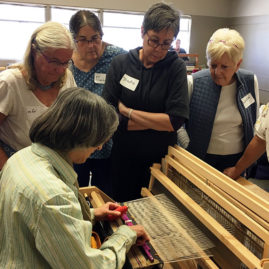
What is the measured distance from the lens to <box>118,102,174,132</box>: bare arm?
5.17ft

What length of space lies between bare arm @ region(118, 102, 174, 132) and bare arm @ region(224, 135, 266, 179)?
456 mm

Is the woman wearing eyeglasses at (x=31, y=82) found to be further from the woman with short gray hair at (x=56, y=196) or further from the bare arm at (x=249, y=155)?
the bare arm at (x=249, y=155)

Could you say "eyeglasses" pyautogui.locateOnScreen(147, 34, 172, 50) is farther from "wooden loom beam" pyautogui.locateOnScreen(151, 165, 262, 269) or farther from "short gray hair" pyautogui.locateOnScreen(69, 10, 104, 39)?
"wooden loom beam" pyautogui.locateOnScreen(151, 165, 262, 269)

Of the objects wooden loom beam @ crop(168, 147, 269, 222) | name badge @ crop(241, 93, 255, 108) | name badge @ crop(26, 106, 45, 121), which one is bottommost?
wooden loom beam @ crop(168, 147, 269, 222)

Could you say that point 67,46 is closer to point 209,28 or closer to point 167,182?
point 167,182

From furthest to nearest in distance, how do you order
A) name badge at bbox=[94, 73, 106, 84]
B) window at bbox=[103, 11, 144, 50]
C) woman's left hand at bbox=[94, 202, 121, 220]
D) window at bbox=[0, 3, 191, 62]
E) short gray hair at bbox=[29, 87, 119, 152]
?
window at bbox=[103, 11, 144, 50] < window at bbox=[0, 3, 191, 62] < name badge at bbox=[94, 73, 106, 84] < woman's left hand at bbox=[94, 202, 121, 220] < short gray hair at bbox=[29, 87, 119, 152]

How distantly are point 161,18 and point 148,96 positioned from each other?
0.40 m

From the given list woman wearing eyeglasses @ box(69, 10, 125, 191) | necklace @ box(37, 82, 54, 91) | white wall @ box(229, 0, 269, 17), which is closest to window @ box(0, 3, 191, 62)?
white wall @ box(229, 0, 269, 17)

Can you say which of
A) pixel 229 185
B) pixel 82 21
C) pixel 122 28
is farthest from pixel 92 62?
pixel 122 28

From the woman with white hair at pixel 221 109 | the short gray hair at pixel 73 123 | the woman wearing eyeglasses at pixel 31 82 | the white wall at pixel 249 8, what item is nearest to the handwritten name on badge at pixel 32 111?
the woman wearing eyeglasses at pixel 31 82

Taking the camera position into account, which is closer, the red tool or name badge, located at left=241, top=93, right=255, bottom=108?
the red tool

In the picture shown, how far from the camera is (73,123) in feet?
3.03

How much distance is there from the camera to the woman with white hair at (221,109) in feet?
5.75

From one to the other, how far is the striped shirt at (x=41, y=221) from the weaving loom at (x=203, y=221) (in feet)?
0.88
